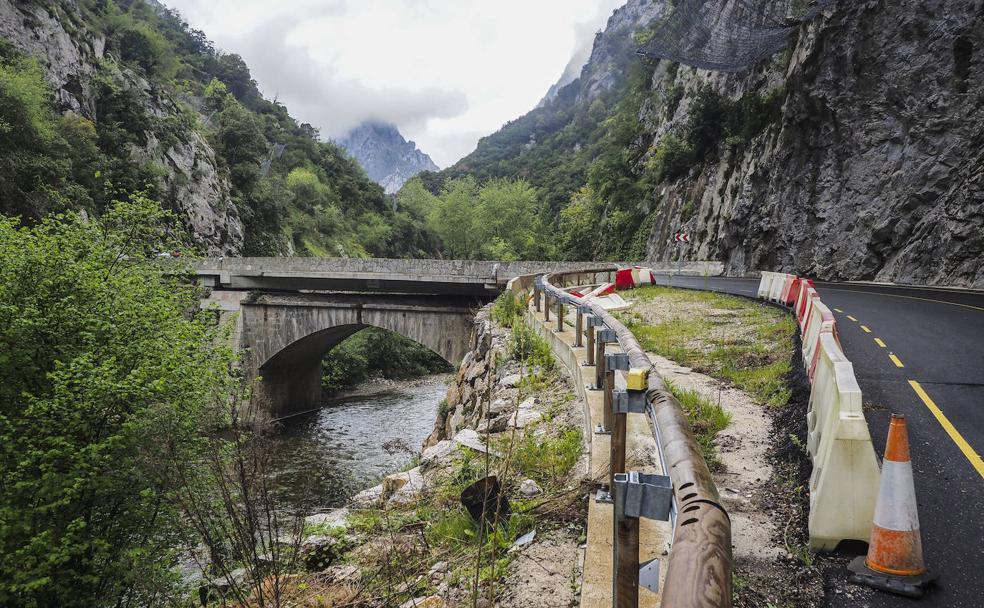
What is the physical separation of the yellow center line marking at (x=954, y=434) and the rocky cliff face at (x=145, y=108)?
39321 mm

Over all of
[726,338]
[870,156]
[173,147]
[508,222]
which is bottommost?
[726,338]

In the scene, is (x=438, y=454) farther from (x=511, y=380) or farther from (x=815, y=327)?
(x=815, y=327)

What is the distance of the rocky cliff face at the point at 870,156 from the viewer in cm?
1939

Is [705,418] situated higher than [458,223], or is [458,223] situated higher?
[458,223]

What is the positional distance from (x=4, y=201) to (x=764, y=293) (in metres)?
28.1

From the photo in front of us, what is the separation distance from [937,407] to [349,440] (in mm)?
21121

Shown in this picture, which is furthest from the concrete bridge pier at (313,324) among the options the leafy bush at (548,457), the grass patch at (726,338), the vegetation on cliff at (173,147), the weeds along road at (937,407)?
the leafy bush at (548,457)

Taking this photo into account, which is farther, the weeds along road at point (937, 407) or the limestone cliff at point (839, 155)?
the limestone cliff at point (839, 155)

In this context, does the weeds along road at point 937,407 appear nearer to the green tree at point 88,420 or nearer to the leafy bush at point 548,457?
the leafy bush at point 548,457

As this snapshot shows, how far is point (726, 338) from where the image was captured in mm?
9297

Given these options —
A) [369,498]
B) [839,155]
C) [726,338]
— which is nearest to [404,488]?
[369,498]

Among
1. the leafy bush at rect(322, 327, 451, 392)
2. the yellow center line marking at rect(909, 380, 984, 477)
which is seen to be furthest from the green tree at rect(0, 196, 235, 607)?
the leafy bush at rect(322, 327, 451, 392)

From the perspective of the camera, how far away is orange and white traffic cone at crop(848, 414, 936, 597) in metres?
2.78

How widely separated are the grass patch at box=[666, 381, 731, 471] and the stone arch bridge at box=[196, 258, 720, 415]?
16166 mm
